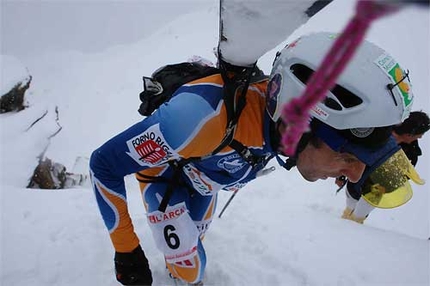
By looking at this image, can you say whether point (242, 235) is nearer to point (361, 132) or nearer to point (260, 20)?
point (361, 132)

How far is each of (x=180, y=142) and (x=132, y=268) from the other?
2.82 ft

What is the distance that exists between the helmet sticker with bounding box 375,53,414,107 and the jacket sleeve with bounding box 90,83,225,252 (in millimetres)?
718

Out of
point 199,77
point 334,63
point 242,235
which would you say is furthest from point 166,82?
point 242,235

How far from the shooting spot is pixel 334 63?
48 cm

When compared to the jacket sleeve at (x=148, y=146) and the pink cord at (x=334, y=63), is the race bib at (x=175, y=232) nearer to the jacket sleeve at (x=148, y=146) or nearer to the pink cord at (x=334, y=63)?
the jacket sleeve at (x=148, y=146)

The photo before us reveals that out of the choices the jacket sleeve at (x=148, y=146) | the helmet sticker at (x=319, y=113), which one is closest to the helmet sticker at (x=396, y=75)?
the helmet sticker at (x=319, y=113)

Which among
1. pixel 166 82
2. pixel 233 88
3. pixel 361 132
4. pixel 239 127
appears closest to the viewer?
pixel 361 132

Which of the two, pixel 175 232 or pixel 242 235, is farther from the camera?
pixel 242 235

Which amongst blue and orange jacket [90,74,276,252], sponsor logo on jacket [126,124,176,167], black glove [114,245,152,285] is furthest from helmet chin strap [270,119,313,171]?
black glove [114,245,152,285]

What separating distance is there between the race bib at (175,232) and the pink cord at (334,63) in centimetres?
170

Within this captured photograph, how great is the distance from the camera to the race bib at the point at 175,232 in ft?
6.94

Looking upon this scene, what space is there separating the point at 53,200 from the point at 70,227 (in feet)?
2.05

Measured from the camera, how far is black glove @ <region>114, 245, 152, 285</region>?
72.9 inches

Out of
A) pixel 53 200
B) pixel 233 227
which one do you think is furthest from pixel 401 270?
pixel 53 200
